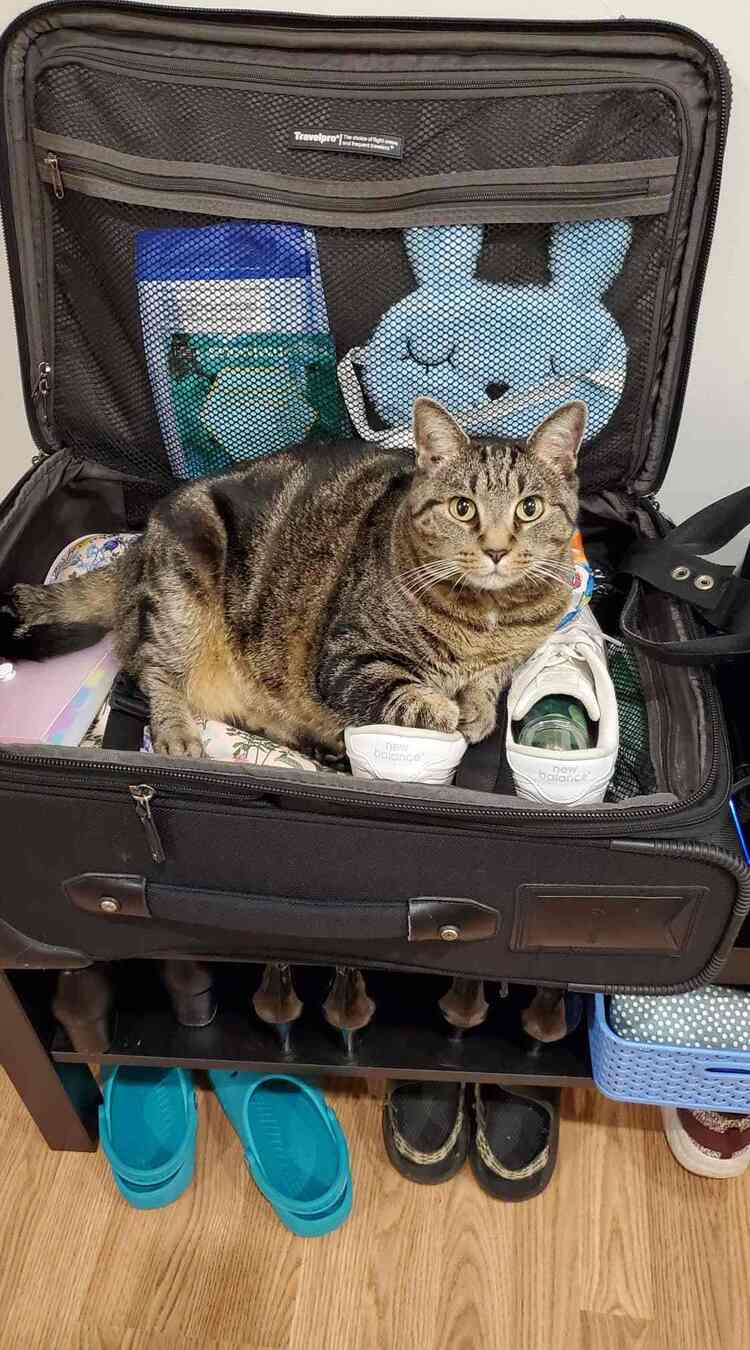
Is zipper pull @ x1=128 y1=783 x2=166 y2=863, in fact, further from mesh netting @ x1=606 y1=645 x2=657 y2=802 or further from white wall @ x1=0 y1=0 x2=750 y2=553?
white wall @ x1=0 y1=0 x2=750 y2=553

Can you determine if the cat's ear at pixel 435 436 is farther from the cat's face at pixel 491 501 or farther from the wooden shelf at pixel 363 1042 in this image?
the wooden shelf at pixel 363 1042

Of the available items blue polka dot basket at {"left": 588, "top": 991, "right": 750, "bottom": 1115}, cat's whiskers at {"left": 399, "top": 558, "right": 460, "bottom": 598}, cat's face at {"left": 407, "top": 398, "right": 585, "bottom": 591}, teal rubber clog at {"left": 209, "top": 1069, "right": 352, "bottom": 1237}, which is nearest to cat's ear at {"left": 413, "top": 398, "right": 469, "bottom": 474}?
cat's face at {"left": 407, "top": 398, "right": 585, "bottom": 591}

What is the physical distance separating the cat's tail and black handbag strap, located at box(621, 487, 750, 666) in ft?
Answer: 2.06

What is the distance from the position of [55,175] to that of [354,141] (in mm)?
338

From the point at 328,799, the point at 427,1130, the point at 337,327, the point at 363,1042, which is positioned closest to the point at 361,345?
the point at 337,327

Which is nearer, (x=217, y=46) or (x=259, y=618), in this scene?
(x=217, y=46)

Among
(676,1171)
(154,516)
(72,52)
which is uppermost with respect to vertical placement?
(72,52)

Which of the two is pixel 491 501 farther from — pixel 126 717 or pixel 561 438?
pixel 126 717

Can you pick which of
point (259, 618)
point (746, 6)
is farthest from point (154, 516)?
point (746, 6)

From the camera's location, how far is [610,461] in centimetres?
121

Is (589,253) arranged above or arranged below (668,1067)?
above

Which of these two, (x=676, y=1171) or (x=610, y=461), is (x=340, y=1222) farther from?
(x=610, y=461)

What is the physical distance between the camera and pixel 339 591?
1119 mm

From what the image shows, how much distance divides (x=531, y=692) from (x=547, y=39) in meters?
0.67
